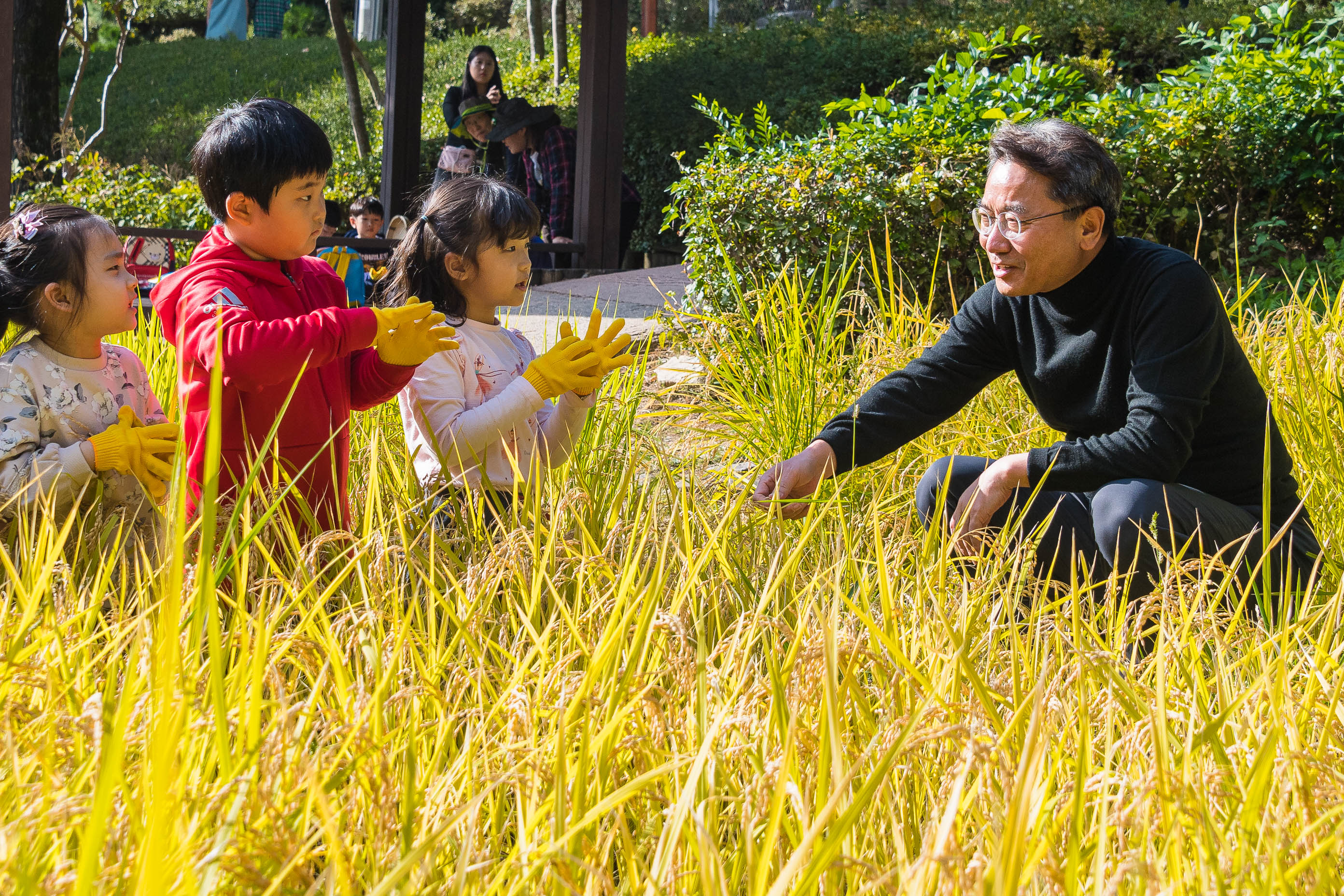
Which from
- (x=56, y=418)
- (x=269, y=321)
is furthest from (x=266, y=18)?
(x=269, y=321)

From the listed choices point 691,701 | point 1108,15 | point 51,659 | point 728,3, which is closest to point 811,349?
point 691,701

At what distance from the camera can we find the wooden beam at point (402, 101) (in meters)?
8.04

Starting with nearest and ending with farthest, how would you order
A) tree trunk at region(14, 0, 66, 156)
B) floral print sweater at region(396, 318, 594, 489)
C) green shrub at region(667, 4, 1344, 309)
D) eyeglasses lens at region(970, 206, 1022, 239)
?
floral print sweater at region(396, 318, 594, 489)
eyeglasses lens at region(970, 206, 1022, 239)
green shrub at region(667, 4, 1344, 309)
tree trunk at region(14, 0, 66, 156)

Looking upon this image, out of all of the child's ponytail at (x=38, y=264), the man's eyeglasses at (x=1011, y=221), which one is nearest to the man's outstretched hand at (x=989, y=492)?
the man's eyeglasses at (x=1011, y=221)

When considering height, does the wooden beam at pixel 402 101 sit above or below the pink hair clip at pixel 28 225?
above

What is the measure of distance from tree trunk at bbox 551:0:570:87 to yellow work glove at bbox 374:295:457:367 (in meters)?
11.3

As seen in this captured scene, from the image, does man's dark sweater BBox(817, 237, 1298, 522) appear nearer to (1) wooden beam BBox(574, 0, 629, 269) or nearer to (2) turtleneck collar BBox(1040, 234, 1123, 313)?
(2) turtleneck collar BBox(1040, 234, 1123, 313)

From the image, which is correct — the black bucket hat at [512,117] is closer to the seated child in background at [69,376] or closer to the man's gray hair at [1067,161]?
the seated child in background at [69,376]

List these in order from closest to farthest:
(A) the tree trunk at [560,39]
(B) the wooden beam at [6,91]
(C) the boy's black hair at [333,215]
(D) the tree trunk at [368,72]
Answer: (B) the wooden beam at [6,91] < (C) the boy's black hair at [333,215] < (D) the tree trunk at [368,72] < (A) the tree trunk at [560,39]

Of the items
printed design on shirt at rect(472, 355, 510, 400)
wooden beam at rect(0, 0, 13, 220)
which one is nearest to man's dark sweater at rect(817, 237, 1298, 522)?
printed design on shirt at rect(472, 355, 510, 400)

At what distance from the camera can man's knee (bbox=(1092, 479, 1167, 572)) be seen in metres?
2.21

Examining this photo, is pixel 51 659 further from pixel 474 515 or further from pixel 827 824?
pixel 827 824

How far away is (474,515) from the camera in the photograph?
6.52 feet

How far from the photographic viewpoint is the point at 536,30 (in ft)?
49.3
